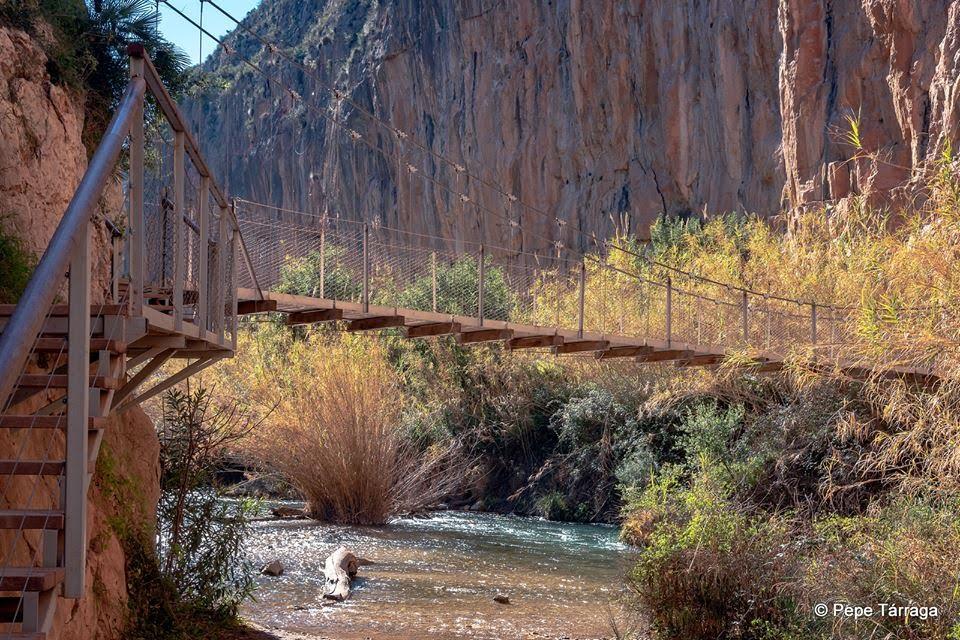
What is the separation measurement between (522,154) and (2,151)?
25469 mm

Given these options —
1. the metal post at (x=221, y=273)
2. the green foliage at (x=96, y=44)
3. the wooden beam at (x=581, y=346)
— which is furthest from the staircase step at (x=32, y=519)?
the wooden beam at (x=581, y=346)

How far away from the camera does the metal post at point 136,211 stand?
280 cm

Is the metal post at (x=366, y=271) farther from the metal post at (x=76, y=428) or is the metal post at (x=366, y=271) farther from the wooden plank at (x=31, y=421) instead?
→ the metal post at (x=76, y=428)

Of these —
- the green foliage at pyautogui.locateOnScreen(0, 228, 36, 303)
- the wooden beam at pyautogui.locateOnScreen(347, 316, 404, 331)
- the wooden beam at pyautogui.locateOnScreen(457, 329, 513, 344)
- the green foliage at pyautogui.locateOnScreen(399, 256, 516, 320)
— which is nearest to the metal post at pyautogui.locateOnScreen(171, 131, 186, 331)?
the green foliage at pyautogui.locateOnScreen(0, 228, 36, 303)

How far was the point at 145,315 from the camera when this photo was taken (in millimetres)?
2928

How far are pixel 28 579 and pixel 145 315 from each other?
1.14 meters

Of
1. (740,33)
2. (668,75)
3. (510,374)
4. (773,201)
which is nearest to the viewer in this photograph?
(510,374)

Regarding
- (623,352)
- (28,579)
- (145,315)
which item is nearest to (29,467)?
(28,579)

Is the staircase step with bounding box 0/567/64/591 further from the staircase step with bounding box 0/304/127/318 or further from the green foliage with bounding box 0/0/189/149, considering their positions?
the green foliage with bounding box 0/0/189/149

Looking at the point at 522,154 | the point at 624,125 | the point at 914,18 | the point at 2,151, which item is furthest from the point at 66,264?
the point at 522,154

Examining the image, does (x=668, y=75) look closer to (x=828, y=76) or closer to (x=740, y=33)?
(x=740, y=33)

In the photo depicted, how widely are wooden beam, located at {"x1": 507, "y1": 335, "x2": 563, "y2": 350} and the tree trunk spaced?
2280mm

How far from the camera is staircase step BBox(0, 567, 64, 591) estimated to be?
1.88 m

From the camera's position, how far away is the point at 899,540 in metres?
5.49
